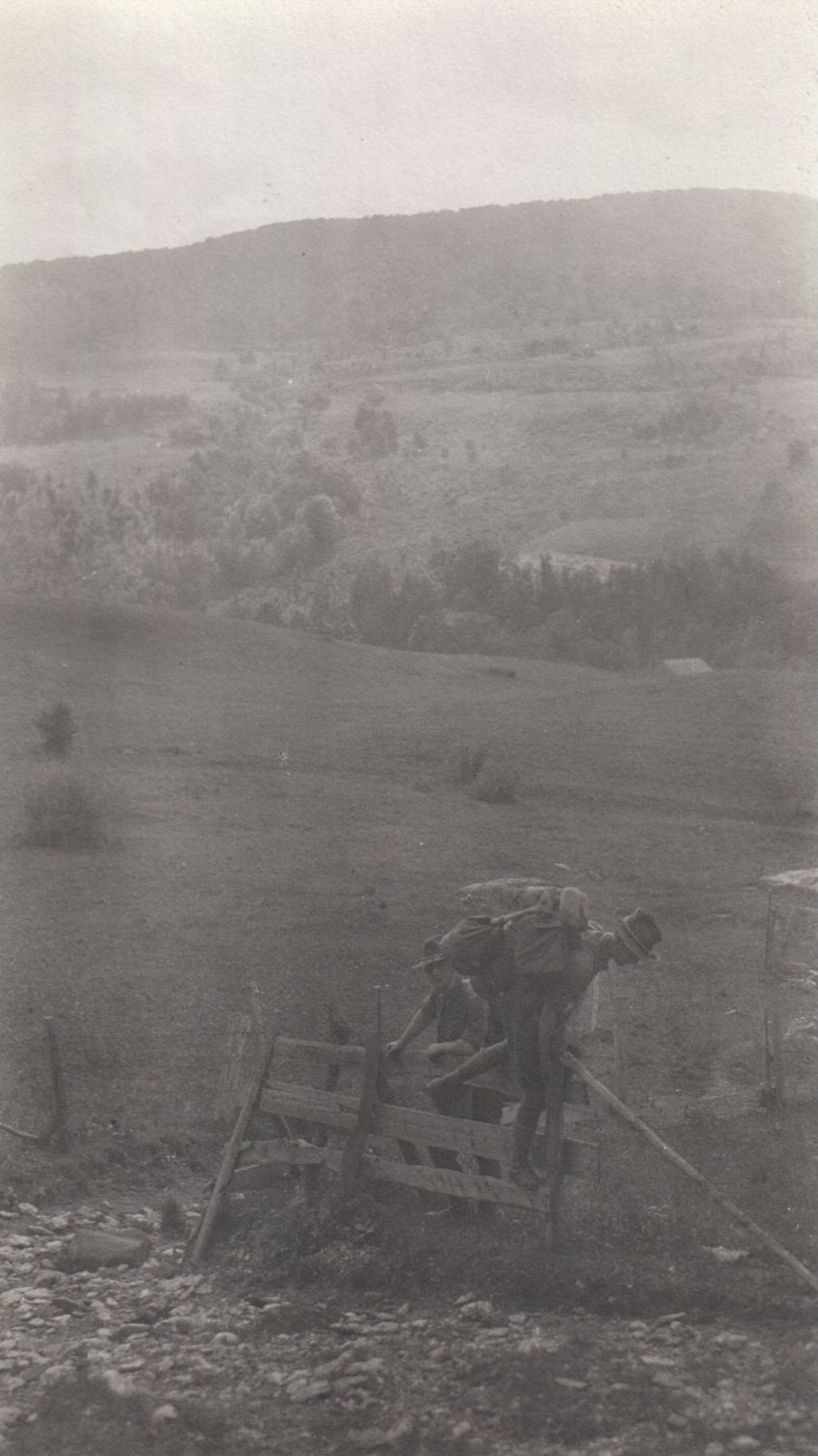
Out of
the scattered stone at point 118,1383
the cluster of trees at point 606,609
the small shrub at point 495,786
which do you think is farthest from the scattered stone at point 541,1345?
the cluster of trees at point 606,609

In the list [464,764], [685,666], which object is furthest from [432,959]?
[685,666]

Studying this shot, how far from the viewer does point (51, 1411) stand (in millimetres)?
6184

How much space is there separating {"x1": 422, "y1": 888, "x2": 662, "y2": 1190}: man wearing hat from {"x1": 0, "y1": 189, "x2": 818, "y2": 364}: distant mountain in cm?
5031

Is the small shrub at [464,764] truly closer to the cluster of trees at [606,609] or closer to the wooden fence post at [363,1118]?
the cluster of trees at [606,609]

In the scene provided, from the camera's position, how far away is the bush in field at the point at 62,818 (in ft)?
70.6

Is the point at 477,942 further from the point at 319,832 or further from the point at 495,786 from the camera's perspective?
the point at 495,786

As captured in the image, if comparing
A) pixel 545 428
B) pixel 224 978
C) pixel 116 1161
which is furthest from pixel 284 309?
pixel 116 1161

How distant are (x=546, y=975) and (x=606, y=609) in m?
32.4

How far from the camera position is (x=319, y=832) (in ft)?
75.9

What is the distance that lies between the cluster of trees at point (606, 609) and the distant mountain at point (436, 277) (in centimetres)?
2312

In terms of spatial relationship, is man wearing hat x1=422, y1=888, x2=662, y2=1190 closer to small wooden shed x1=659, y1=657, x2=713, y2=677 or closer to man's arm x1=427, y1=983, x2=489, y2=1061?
man's arm x1=427, y1=983, x2=489, y2=1061

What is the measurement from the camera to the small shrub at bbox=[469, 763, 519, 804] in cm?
2559

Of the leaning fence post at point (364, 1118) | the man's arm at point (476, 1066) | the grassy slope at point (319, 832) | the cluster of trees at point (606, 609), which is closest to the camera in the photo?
the man's arm at point (476, 1066)

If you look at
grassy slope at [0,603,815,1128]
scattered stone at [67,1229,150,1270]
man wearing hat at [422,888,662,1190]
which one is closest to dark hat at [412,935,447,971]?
man wearing hat at [422,888,662,1190]
